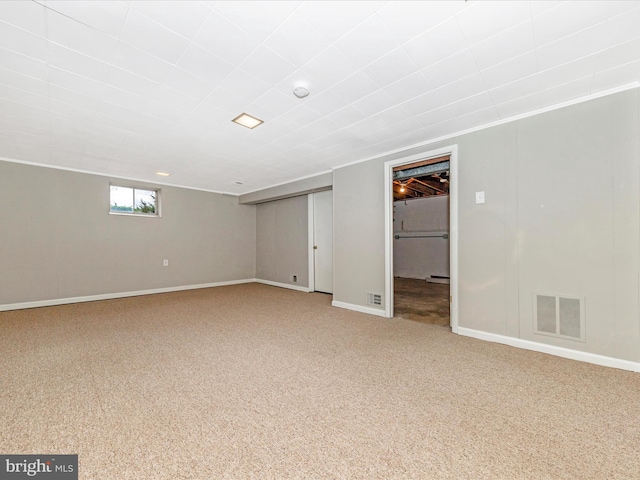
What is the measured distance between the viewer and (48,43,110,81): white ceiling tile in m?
1.81

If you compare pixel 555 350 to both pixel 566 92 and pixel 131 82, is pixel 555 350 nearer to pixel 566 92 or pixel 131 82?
pixel 566 92

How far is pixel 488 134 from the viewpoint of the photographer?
2.93 meters

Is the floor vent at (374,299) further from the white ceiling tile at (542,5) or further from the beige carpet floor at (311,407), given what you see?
the white ceiling tile at (542,5)

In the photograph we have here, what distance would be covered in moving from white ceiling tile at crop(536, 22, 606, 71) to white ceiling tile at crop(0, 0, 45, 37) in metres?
3.19

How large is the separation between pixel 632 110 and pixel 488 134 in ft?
3.47

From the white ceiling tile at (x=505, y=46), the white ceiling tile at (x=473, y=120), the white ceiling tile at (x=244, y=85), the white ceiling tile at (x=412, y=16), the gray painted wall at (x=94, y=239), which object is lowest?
the gray painted wall at (x=94, y=239)

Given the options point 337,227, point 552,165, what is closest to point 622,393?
point 552,165

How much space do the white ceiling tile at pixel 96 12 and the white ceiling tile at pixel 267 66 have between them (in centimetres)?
73

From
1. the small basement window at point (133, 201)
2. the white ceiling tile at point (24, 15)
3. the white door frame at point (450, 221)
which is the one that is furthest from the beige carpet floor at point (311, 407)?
the small basement window at point (133, 201)

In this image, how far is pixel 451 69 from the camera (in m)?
2.01

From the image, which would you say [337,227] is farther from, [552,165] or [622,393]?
[622,393]

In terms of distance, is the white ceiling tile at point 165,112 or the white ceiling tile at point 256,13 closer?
the white ceiling tile at point 256,13

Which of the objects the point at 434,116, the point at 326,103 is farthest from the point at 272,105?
the point at 434,116

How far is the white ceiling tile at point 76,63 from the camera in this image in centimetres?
181
